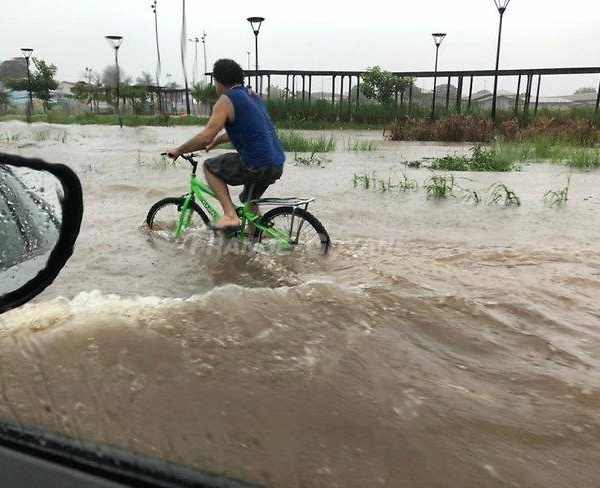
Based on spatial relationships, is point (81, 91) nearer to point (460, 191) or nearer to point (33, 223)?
point (460, 191)

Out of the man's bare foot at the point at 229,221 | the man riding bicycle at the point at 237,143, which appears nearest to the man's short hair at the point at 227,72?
the man riding bicycle at the point at 237,143

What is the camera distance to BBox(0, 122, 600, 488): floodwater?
5.15 ft

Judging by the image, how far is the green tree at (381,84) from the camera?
28578 mm

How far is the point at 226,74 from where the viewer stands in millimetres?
5074

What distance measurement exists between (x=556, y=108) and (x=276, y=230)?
20.6m

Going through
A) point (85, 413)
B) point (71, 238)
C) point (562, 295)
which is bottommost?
point (562, 295)

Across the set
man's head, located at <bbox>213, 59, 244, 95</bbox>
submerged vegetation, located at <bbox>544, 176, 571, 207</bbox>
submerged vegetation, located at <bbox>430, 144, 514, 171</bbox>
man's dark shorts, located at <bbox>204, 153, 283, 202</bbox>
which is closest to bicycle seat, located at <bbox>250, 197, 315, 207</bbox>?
man's dark shorts, located at <bbox>204, 153, 283, 202</bbox>

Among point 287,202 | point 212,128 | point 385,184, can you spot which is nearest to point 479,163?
point 385,184

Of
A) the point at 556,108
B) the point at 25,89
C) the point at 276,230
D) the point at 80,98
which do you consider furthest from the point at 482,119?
the point at 80,98

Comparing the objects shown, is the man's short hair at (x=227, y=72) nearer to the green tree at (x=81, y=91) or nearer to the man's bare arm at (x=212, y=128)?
the man's bare arm at (x=212, y=128)

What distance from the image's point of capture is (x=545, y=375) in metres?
2.35

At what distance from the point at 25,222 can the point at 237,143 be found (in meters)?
3.60

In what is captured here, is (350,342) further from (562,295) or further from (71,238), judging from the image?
(562,295)

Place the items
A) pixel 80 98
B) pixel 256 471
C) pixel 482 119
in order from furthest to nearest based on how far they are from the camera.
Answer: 1. pixel 80 98
2. pixel 482 119
3. pixel 256 471
